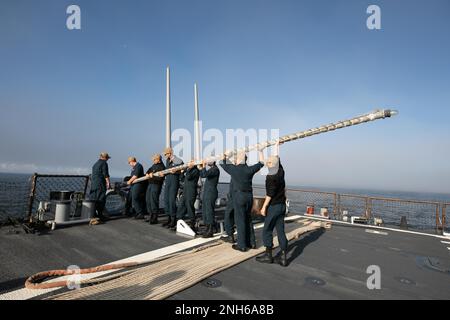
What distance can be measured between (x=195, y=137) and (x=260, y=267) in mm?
9525

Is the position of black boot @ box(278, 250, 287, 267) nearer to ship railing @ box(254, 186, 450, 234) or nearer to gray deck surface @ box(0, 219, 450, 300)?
gray deck surface @ box(0, 219, 450, 300)

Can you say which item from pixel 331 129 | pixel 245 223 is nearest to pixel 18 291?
pixel 245 223

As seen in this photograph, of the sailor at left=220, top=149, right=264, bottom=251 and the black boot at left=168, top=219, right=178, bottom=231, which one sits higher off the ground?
the sailor at left=220, top=149, right=264, bottom=251

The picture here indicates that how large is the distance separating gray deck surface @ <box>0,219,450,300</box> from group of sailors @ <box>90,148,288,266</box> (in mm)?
619

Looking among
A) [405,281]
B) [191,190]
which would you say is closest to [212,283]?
[405,281]

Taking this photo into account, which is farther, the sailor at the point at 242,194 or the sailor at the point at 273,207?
the sailor at the point at 242,194

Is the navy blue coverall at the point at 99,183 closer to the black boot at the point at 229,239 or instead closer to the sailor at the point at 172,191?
the sailor at the point at 172,191

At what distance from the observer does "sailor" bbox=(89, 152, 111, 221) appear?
7090 mm

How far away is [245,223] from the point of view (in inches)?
198

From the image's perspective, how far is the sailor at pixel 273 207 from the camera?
435cm

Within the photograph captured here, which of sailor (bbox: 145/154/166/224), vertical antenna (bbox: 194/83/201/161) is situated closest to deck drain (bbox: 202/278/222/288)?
sailor (bbox: 145/154/166/224)

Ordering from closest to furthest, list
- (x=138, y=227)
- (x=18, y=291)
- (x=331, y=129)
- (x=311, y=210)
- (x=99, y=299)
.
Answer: (x=99, y=299)
(x=18, y=291)
(x=331, y=129)
(x=138, y=227)
(x=311, y=210)

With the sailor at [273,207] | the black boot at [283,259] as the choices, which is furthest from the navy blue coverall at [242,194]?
the black boot at [283,259]
